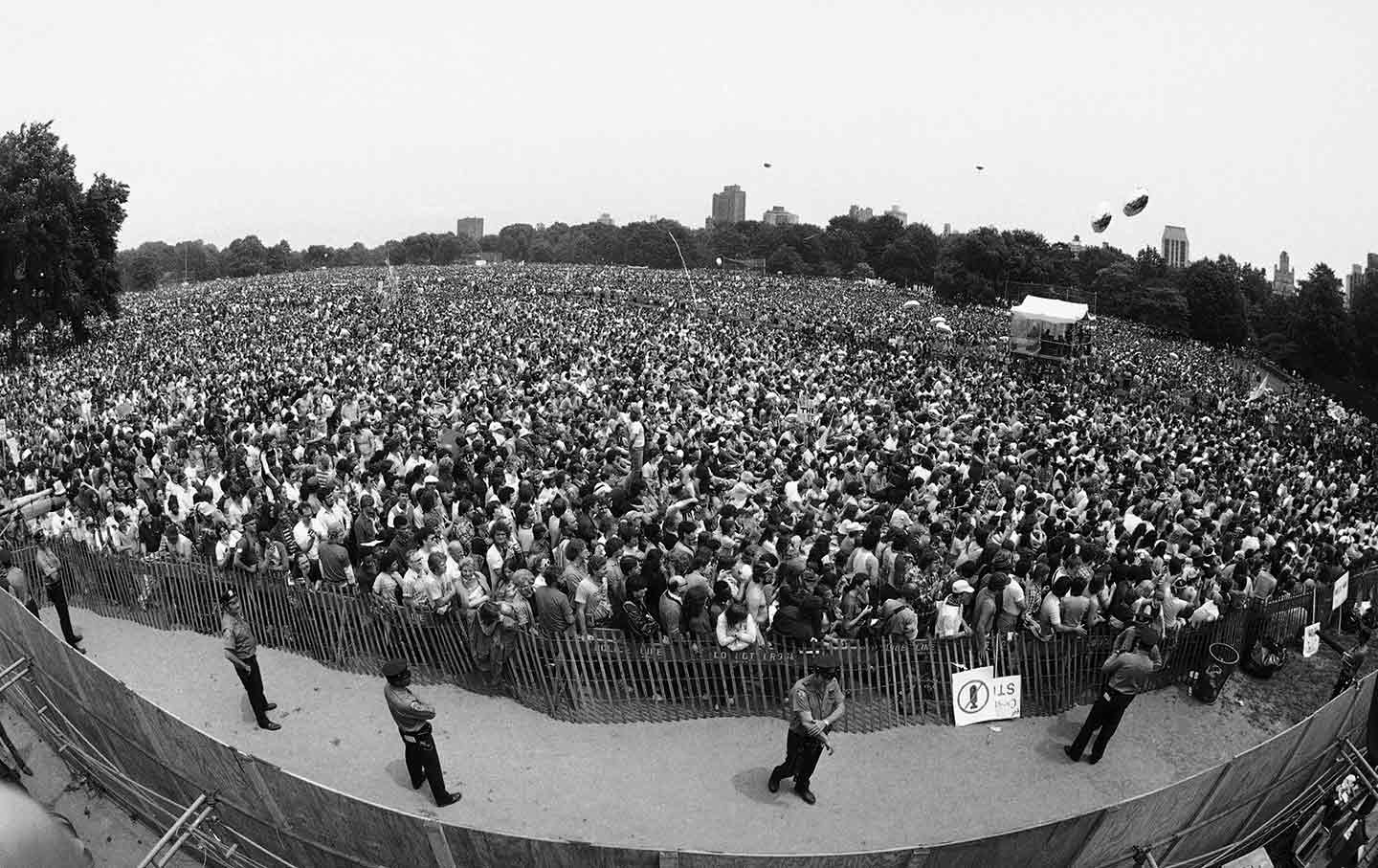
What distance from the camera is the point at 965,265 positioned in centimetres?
6172

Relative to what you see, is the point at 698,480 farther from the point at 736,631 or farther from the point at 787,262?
the point at 787,262

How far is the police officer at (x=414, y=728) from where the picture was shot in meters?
5.55

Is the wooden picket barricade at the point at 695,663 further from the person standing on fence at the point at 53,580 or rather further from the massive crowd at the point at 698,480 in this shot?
the person standing on fence at the point at 53,580

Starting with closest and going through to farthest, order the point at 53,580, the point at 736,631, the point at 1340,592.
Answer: the point at 736,631 < the point at 53,580 < the point at 1340,592

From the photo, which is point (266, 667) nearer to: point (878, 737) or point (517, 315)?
point (878, 737)

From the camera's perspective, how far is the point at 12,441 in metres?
16.4

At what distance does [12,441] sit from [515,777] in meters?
15.6

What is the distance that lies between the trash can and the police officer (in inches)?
269

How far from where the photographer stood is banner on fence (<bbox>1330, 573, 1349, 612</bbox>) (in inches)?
356

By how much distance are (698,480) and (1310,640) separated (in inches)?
283

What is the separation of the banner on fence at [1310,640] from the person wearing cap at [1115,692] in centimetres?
333

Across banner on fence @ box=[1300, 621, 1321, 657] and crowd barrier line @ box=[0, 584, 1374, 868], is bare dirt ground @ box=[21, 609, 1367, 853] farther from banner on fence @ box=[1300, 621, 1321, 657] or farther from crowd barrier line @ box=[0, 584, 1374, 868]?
crowd barrier line @ box=[0, 584, 1374, 868]

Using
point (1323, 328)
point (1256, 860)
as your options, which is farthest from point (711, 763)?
point (1323, 328)

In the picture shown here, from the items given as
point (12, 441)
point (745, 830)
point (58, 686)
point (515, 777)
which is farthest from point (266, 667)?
point (12, 441)
